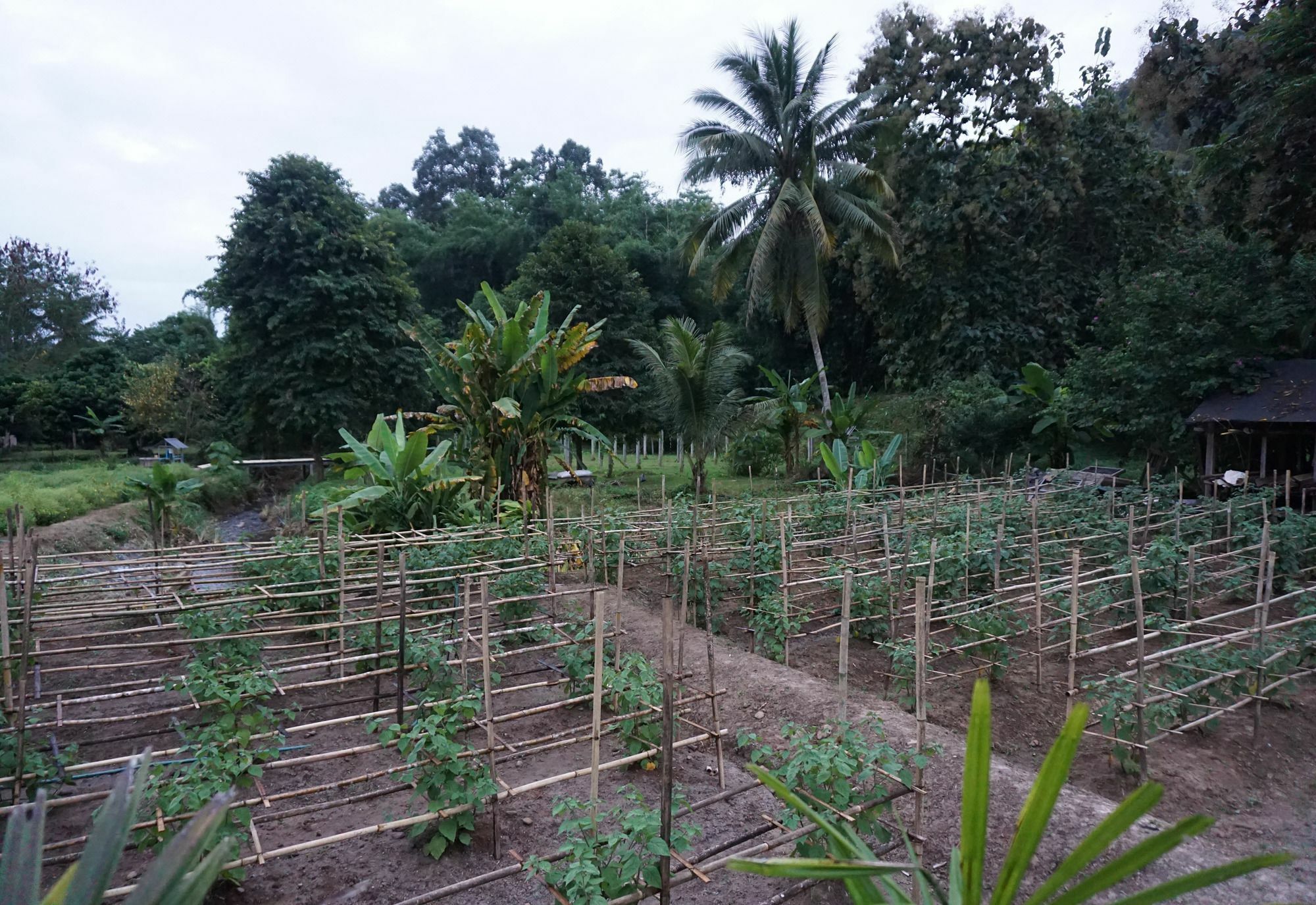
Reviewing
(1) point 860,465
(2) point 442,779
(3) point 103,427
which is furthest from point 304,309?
(2) point 442,779

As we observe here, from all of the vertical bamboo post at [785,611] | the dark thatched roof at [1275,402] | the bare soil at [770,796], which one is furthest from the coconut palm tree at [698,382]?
the bare soil at [770,796]

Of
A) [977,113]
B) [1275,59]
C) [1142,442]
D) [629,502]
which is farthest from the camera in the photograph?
[977,113]

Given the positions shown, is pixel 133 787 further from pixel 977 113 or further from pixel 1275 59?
pixel 977 113

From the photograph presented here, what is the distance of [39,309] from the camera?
23.3 m

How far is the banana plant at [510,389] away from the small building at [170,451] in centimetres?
1202

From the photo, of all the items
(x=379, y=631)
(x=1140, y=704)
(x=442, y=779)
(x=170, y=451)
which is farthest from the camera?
(x=170, y=451)

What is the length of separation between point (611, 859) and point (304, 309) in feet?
57.4

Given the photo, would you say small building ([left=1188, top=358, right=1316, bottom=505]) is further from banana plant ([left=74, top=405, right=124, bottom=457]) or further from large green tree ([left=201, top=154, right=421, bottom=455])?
banana plant ([left=74, top=405, right=124, bottom=457])

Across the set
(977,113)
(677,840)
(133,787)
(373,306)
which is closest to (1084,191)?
(977,113)

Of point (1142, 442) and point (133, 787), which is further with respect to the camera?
point (1142, 442)

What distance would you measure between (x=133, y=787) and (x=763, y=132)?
17199 mm

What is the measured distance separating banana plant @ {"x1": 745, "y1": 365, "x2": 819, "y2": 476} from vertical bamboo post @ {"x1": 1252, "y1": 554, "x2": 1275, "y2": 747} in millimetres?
10921

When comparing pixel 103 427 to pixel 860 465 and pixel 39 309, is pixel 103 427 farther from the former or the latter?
pixel 860 465

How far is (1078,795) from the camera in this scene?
13.4 ft
